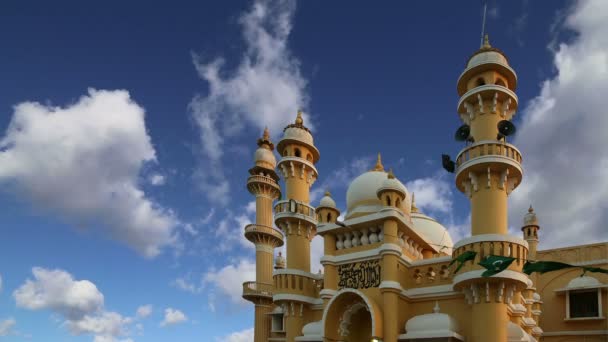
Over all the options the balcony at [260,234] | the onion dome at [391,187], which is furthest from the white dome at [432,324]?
the balcony at [260,234]

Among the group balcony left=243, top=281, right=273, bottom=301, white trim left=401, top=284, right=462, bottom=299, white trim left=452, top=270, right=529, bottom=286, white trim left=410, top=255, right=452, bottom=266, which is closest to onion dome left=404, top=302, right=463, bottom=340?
→ white trim left=401, top=284, right=462, bottom=299

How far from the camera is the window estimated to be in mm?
27094

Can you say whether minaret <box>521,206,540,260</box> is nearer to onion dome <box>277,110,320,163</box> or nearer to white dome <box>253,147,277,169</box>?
onion dome <box>277,110,320,163</box>

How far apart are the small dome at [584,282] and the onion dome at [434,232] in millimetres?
7021

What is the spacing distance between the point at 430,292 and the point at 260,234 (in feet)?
53.2

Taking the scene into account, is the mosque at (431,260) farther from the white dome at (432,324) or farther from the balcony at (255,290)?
the balcony at (255,290)

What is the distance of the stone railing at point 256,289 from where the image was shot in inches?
1267

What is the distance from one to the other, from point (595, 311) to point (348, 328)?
1491 cm

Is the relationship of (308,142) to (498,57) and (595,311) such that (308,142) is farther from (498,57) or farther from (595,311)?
(595,311)

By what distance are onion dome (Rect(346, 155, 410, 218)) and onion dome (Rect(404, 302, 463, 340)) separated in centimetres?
521

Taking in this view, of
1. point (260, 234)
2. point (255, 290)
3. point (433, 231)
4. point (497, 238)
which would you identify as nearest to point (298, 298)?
point (433, 231)

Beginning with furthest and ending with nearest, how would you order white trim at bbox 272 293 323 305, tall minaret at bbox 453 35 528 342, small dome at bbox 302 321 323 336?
white trim at bbox 272 293 323 305 → small dome at bbox 302 321 323 336 → tall minaret at bbox 453 35 528 342

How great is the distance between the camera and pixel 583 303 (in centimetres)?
2753

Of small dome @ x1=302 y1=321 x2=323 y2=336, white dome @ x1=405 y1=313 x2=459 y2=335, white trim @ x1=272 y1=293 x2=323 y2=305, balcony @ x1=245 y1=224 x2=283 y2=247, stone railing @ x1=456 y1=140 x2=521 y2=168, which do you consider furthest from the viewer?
balcony @ x1=245 y1=224 x2=283 y2=247
